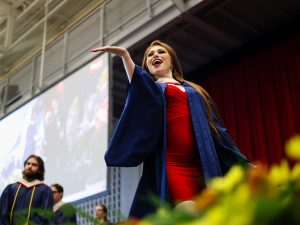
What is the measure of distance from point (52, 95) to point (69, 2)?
2043mm

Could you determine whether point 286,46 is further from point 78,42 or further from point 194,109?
point 194,109

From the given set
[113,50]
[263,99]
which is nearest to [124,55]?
[113,50]

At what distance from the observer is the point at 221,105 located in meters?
5.63

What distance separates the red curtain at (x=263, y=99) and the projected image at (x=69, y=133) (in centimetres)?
165

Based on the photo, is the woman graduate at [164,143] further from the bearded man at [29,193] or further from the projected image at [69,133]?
the projected image at [69,133]

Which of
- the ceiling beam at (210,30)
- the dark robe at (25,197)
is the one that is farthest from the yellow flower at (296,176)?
the ceiling beam at (210,30)

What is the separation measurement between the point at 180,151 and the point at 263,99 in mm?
4101

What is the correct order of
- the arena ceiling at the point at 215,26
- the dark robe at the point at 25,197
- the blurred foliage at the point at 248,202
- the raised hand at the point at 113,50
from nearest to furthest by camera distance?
the blurred foliage at the point at 248,202 → the raised hand at the point at 113,50 → the dark robe at the point at 25,197 → the arena ceiling at the point at 215,26

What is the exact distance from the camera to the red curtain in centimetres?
490

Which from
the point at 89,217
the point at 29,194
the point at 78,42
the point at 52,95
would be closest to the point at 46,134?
the point at 52,95

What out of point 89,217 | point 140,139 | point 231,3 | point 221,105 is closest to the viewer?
point 89,217

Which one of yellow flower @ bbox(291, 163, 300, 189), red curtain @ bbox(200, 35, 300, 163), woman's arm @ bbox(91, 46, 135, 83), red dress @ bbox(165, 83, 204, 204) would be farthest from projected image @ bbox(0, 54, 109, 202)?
yellow flower @ bbox(291, 163, 300, 189)

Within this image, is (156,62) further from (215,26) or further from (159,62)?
(215,26)

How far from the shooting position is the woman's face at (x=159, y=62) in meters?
1.51
